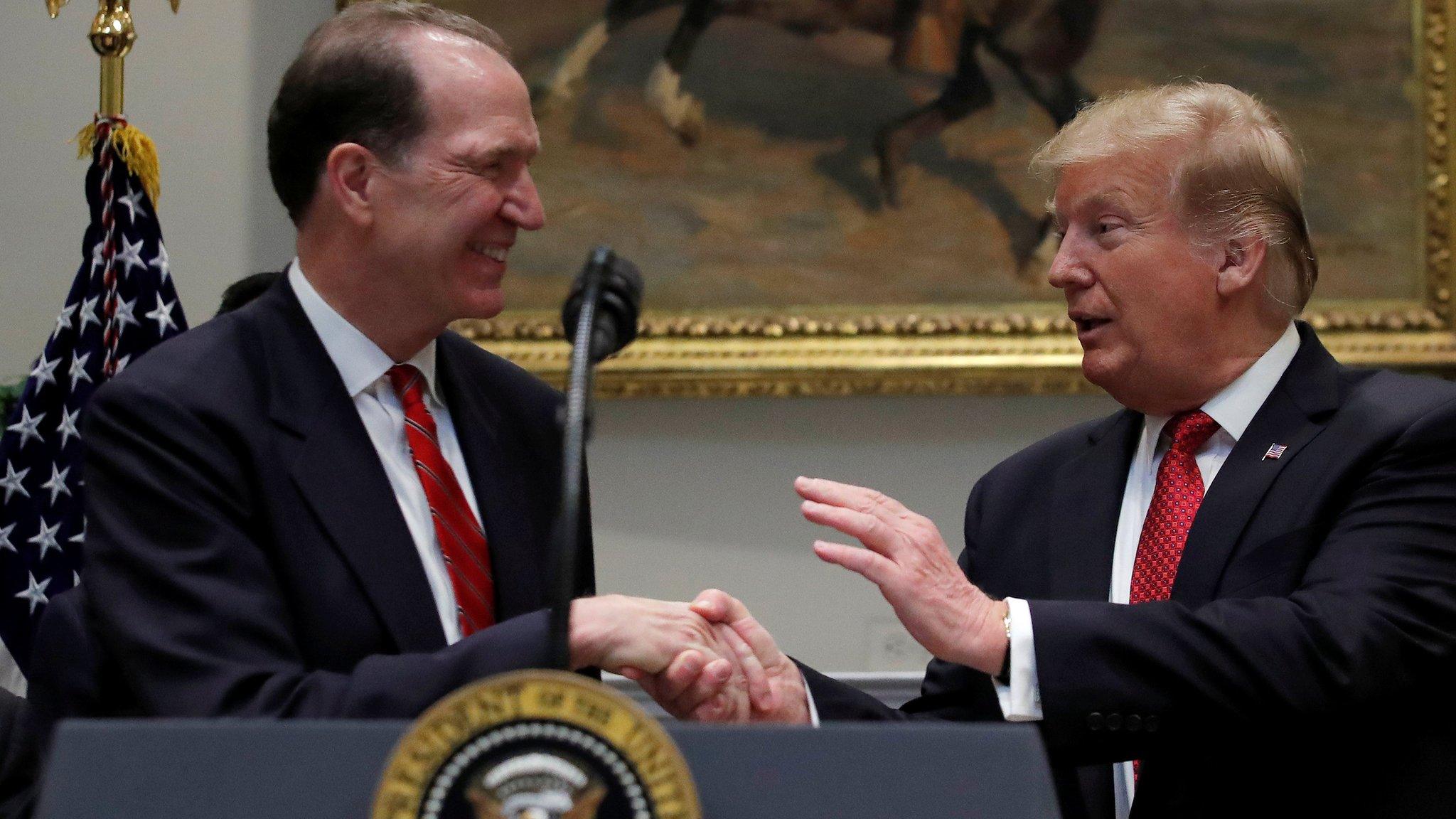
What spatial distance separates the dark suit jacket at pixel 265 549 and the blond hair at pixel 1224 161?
48.2 inches

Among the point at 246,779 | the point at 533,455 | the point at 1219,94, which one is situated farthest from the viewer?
the point at 1219,94

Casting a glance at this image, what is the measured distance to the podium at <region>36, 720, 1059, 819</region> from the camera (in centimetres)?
117

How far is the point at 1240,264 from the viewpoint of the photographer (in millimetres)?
2713

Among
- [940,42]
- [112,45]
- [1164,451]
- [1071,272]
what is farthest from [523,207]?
[940,42]

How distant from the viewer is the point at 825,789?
3.87 ft

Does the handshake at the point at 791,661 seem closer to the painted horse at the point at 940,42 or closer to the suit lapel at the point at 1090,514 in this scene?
the suit lapel at the point at 1090,514

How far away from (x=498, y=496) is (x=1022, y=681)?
823 millimetres

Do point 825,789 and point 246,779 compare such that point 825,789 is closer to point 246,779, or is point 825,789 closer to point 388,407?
point 246,779

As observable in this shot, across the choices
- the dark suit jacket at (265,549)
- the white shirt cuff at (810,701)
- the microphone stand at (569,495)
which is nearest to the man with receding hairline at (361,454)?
the dark suit jacket at (265,549)

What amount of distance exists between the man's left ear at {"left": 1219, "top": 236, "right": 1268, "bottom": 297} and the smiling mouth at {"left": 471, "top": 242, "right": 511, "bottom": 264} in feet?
4.01

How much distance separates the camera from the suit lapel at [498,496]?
2.32 metres

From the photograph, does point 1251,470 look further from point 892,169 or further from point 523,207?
point 892,169

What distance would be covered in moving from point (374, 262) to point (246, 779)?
131 cm

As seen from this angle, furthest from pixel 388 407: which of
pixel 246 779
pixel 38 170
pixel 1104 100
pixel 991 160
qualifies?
pixel 38 170
